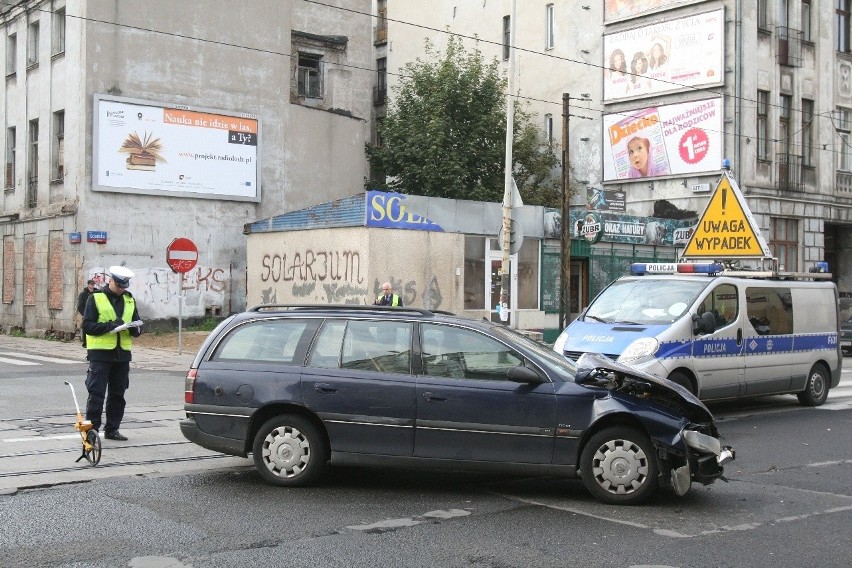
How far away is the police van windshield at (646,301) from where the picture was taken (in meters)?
13.6

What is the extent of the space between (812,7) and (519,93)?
37.3 ft

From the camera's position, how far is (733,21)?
3362 centimetres

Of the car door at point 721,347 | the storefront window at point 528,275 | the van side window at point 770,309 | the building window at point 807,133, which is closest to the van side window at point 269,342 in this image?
the car door at point 721,347

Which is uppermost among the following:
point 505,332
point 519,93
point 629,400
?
point 519,93

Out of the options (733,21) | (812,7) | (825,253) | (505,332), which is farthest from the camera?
(825,253)

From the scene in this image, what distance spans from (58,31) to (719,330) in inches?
951

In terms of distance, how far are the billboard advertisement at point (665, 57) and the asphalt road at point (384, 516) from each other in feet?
83.9

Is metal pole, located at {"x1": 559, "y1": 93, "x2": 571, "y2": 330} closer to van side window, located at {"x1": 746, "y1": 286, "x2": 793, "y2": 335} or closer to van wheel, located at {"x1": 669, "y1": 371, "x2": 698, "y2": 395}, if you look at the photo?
van side window, located at {"x1": 746, "y1": 286, "x2": 793, "y2": 335}

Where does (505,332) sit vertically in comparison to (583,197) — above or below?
below

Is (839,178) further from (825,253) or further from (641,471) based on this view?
(641,471)

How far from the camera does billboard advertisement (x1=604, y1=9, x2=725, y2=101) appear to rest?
34031 mm

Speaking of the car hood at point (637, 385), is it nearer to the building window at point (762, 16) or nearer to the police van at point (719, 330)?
the police van at point (719, 330)

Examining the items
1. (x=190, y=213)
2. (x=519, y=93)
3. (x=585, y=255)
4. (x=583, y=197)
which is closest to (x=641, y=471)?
(x=585, y=255)

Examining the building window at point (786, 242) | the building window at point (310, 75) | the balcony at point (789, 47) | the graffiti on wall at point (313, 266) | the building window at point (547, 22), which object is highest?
the building window at point (547, 22)
